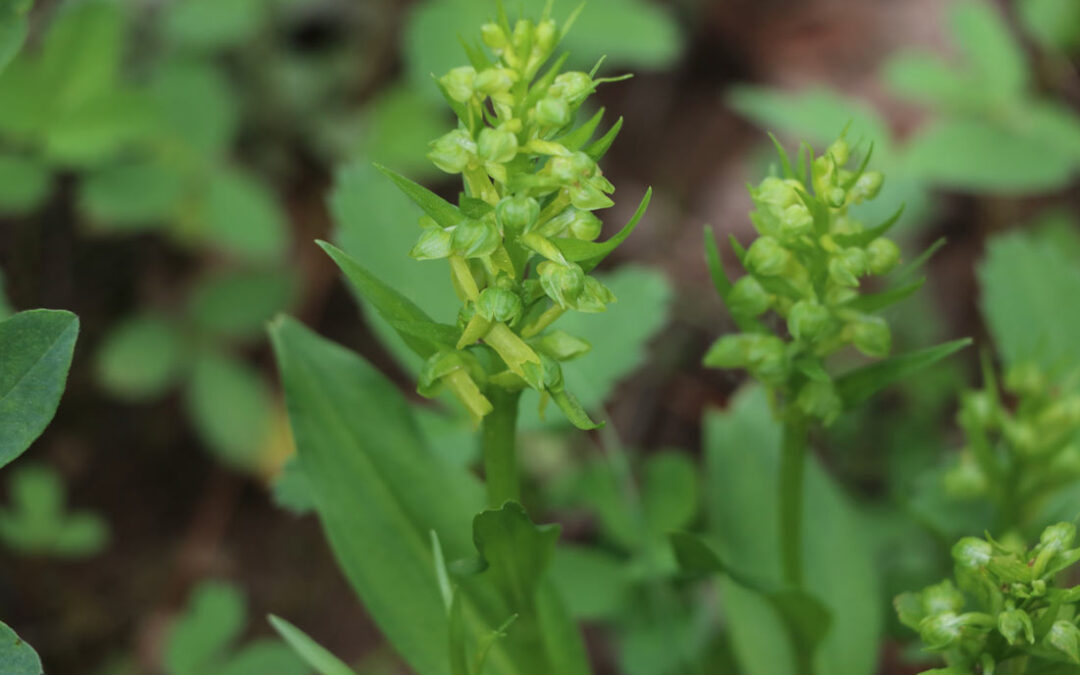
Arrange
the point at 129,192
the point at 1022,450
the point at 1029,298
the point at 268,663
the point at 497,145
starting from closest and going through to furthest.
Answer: the point at 497,145, the point at 1022,450, the point at 268,663, the point at 1029,298, the point at 129,192

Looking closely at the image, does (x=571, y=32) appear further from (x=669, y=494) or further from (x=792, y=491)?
(x=792, y=491)

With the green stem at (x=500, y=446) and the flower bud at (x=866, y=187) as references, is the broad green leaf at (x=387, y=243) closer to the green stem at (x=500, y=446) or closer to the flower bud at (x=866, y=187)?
the green stem at (x=500, y=446)

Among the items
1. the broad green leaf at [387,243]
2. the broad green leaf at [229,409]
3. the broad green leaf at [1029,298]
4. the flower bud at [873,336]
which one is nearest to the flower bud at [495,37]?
the flower bud at [873,336]

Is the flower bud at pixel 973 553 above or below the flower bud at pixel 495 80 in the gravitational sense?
below

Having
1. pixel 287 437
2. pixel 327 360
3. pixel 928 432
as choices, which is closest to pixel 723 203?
pixel 928 432

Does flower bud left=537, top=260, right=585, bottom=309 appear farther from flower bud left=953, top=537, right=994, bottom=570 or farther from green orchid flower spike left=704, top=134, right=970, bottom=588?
flower bud left=953, top=537, right=994, bottom=570

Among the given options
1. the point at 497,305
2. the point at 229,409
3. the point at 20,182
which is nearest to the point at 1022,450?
the point at 497,305
